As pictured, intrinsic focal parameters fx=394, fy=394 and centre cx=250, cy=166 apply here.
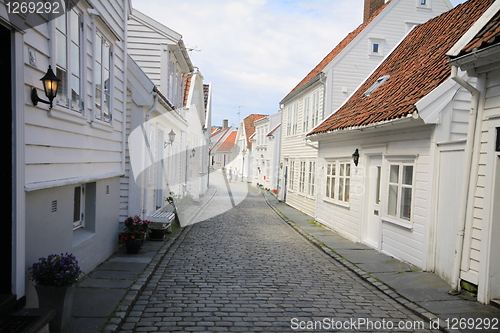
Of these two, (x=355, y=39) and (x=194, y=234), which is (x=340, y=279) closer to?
(x=194, y=234)

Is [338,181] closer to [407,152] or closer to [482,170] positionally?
[407,152]

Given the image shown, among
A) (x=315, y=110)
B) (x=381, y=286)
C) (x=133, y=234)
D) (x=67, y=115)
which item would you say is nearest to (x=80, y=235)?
(x=133, y=234)

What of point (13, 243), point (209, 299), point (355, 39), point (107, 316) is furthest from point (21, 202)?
point (355, 39)

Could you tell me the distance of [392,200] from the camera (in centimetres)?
921

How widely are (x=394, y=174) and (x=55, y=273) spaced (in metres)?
7.42

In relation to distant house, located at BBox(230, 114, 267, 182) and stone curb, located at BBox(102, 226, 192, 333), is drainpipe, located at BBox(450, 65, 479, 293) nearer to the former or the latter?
stone curb, located at BBox(102, 226, 192, 333)

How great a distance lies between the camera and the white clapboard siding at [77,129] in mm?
4699

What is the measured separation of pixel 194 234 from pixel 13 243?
7.97m

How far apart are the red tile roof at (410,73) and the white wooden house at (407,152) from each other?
0.12ft

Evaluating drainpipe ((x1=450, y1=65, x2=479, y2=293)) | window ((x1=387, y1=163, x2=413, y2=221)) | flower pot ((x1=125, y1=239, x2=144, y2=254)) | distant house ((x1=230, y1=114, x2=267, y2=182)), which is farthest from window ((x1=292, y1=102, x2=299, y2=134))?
distant house ((x1=230, y1=114, x2=267, y2=182))

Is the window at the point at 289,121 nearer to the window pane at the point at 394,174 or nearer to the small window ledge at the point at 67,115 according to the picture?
the window pane at the point at 394,174

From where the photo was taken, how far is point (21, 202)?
14.5ft

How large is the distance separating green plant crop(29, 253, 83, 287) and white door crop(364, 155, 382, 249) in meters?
7.39

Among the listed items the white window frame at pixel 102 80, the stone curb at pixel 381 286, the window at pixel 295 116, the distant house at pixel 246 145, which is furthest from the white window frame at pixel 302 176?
the distant house at pixel 246 145
